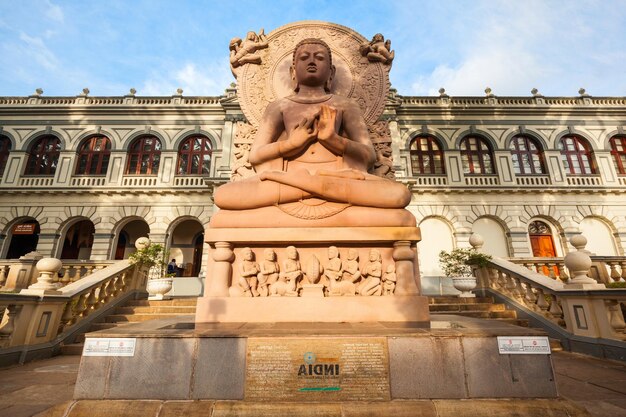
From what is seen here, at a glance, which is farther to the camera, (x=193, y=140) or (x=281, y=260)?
(x=193, y=140)

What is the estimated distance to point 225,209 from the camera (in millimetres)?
3777

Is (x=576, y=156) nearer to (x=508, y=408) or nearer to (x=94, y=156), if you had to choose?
(x=508, y=408)

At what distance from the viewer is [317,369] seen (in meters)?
2.25

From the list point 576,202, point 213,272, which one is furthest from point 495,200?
point 213,272

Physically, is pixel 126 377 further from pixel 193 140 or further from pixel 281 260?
pixel 193 140

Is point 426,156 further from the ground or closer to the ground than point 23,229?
further from the ground

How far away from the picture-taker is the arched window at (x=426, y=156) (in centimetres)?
2030

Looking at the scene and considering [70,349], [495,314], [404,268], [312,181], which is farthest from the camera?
[495,314]

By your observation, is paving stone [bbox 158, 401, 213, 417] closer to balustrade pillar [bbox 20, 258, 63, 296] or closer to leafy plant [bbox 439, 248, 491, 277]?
balustrade pillar [bbox 20, 258, 63, 296]

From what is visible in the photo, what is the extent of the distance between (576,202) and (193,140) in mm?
25676

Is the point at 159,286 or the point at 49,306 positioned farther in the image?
the point at 159,286

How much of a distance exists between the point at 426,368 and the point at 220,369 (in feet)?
5.17

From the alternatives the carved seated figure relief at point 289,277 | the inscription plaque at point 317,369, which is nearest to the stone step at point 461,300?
the carved seated figure relief at point 289,277

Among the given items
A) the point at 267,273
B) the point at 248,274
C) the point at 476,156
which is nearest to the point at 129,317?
the point at 248,274
